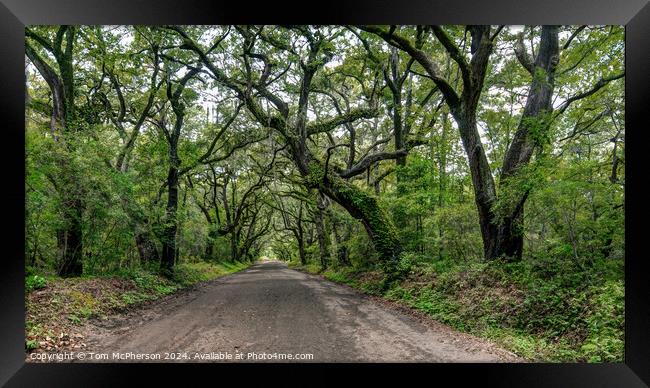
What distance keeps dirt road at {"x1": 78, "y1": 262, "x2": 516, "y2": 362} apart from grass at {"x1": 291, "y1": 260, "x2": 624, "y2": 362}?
1.45 ft

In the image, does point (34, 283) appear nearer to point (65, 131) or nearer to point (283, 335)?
point (65, 131)

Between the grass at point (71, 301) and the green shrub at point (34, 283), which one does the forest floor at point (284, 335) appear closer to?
the grass at point (71, 301)

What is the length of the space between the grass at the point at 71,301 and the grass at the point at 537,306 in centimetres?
555

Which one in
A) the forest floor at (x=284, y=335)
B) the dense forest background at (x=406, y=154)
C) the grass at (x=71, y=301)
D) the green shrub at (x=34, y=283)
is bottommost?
the forest floor at (x=284, y=335)

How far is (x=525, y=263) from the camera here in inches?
217

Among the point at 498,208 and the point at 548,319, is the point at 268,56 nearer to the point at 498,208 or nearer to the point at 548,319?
the point at 498,208

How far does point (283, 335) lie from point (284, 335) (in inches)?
0.6

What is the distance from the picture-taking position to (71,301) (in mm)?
4789

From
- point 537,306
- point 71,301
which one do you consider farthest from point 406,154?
point 71,301

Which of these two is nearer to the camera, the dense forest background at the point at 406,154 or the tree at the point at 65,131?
the dense forest background at the point at 406,154

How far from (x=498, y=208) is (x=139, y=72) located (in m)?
10.4

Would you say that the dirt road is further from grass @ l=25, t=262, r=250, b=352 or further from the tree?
A: the tree

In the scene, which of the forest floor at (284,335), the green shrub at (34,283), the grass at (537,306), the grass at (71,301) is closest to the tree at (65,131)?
the grass at (71,301)
